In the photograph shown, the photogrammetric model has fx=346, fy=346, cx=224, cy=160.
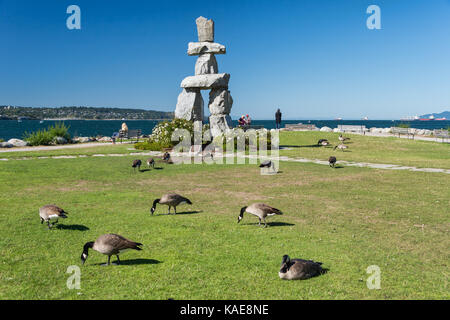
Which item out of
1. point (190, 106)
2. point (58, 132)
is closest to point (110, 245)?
point (190, 106)

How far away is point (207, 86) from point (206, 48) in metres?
3.49

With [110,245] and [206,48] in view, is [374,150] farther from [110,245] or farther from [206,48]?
[110,245]

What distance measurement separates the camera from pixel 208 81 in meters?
29.5

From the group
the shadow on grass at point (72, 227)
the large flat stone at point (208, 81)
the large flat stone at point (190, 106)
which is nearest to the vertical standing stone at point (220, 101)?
the large flat stone at point (208, 81)

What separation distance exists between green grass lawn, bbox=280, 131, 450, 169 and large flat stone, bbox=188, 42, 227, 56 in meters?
10.1

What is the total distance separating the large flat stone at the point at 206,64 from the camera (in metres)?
30.3

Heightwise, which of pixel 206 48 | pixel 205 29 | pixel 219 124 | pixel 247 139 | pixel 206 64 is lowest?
pixel 247 139

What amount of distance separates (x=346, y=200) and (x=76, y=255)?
→ 8649 mm

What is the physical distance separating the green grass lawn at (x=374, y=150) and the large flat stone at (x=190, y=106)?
820 cm

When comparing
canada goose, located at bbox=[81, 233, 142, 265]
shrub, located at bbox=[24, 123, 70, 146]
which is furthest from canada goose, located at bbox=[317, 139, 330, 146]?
canada goose, located at bbox=[81, 233, 142, 265]

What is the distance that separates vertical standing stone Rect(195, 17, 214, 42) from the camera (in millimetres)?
30266
